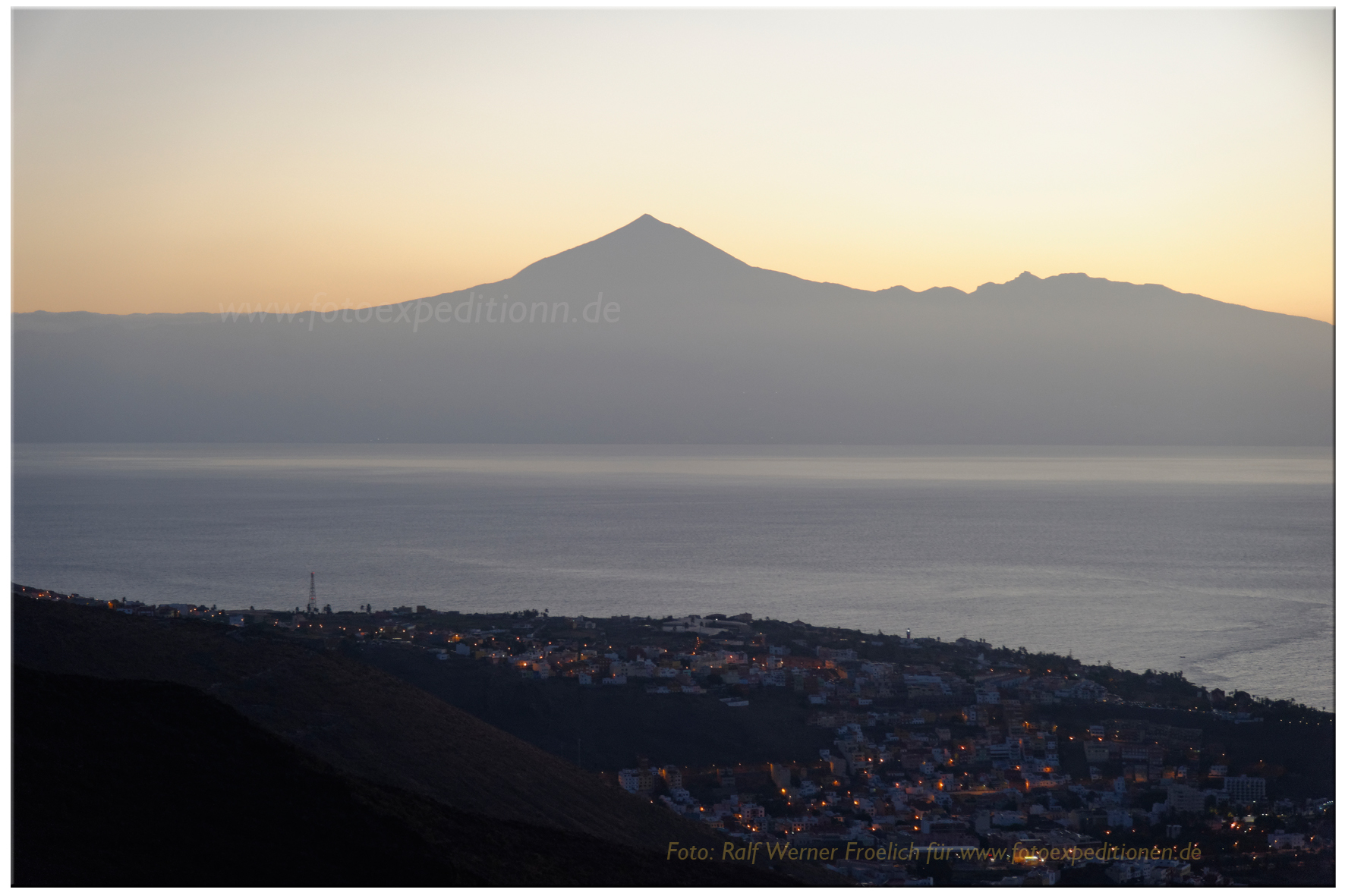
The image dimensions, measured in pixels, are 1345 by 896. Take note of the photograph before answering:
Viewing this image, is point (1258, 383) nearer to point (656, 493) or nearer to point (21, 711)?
point (656, 493)

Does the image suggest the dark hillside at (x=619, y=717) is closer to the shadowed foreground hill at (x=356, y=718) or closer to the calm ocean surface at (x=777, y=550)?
the shadowed foreground hill at (x=356, y=718)

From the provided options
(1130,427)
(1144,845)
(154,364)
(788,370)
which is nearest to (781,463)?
(788,370)

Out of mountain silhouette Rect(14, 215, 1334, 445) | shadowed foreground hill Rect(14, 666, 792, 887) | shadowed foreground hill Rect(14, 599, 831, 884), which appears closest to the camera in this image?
shadowed foreground hill Rect(14, 666, 792, 887)

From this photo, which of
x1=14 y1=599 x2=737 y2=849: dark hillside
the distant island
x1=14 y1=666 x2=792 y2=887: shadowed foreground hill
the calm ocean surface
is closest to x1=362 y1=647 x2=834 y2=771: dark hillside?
the distant island

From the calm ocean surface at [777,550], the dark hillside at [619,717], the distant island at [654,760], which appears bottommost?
the calm ocean surface at [777,550]

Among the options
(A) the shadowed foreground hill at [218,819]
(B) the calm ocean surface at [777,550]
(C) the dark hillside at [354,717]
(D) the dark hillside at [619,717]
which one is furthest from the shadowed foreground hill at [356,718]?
(B) the calm ocean surface at [777,550]

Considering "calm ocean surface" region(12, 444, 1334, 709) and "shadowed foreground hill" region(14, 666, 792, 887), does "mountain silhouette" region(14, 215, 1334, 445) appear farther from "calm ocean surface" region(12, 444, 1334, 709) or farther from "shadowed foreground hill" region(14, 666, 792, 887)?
"shadowed foreground hill" region(14, 666, 792, 887)
